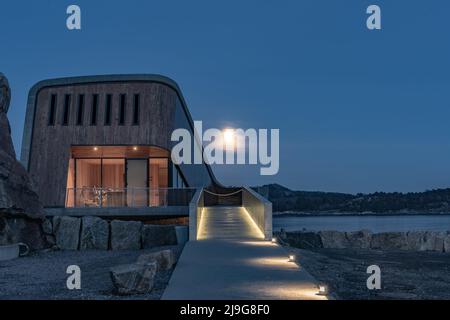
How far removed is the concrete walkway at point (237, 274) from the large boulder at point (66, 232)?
688cm

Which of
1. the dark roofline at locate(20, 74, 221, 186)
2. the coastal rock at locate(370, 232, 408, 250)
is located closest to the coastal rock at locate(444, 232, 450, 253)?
the coastal rock at locate(370, 232, 408, 250)

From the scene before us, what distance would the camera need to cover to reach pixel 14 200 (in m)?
18.5

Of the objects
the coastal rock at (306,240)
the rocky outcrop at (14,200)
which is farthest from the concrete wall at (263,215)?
the coastal rock at (306,240)

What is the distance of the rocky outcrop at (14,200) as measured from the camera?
18.3 m

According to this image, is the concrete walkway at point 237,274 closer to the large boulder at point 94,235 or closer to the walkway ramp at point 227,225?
the walkway ramp at point 227,225

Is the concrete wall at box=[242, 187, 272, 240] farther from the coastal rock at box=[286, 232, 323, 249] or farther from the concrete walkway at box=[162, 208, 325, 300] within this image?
the coastal rock at box=[286, 232, 323, 249]

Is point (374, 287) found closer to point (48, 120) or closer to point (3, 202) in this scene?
point (3, 202)

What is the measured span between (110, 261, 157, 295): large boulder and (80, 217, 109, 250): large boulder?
1253 cm

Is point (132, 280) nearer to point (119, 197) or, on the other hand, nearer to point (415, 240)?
point (119, 197)

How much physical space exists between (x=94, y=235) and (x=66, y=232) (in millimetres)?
1198

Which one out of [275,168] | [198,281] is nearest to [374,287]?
[198,281]

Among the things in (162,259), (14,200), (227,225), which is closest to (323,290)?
(162,259)

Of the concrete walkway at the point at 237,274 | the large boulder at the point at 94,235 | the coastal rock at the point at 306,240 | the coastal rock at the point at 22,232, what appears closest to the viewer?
the concrete walkway at the point at 237,274

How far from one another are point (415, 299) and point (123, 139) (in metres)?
20.8
